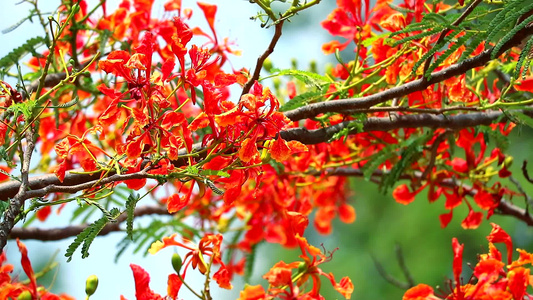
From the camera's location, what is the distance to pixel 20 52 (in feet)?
4.60

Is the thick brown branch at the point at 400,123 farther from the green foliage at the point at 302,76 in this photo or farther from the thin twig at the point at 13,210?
the thin twig at the point at 13,210

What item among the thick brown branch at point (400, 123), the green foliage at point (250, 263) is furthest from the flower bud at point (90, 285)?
the green foliage at point (250, 263)

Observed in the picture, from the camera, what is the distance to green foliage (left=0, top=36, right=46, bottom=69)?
54.4 inches

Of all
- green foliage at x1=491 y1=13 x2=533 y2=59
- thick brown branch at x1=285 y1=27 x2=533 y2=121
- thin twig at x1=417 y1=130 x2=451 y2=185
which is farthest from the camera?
thin twig at x1=417 y1=130 x2=451 y2=185

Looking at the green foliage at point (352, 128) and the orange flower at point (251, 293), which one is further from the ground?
the green foliage at point (352, 128)

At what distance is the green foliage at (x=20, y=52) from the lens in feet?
4.53

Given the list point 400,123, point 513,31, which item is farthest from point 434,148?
point 513,31

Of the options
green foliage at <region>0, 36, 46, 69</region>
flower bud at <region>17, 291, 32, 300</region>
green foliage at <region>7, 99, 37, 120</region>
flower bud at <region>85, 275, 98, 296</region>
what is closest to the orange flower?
flower bud at <region>85, 275, 98, 296</region>

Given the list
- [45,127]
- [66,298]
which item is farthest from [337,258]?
[66,298]

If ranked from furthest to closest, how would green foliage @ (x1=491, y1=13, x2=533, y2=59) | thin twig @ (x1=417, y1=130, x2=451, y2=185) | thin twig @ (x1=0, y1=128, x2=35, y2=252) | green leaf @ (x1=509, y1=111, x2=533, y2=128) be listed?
1. thin twig @ (x1=417, y1=130, x2=451, y2=185)
2. green leaf @ (x1=509, y1=111, x2=533, y2=128)
3. green foliage @ (x1=491, y1=13, x2=533, y2=59)
4. thin twig @ (x1=0, y1=128, x2=35, y2=252)

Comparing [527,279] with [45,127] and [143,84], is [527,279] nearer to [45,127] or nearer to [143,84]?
[143,84]

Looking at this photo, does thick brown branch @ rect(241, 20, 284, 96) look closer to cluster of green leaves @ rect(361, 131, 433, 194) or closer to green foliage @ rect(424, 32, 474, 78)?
green foliage @ rect(424, 32, 474, 78)

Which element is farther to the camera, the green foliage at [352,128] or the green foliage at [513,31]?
the green foliage at [352,128]

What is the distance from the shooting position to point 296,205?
6.70 ft
